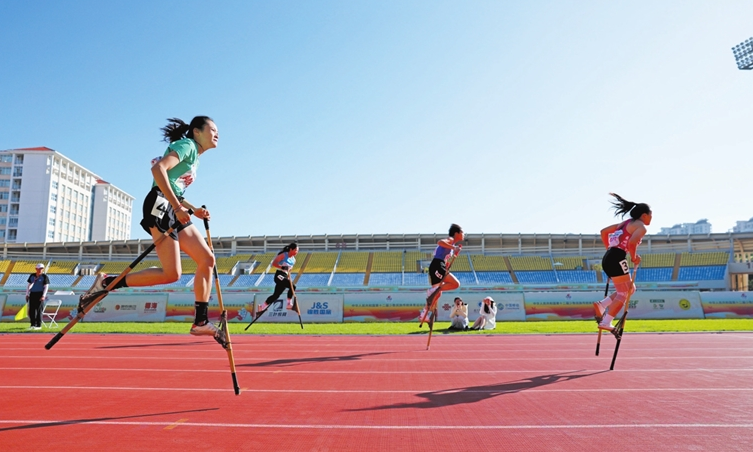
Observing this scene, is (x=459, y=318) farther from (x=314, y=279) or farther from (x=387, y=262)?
(x=387, y=262)

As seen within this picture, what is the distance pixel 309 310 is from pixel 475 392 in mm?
17583

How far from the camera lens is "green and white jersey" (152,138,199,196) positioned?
14.9 feet

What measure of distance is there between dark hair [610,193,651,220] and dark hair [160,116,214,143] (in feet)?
20.0

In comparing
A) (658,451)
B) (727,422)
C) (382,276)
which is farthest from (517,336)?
(382,276)

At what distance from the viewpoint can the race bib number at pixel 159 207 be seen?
4564 millimetres

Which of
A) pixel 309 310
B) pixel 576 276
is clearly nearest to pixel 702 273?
pixel 576 276

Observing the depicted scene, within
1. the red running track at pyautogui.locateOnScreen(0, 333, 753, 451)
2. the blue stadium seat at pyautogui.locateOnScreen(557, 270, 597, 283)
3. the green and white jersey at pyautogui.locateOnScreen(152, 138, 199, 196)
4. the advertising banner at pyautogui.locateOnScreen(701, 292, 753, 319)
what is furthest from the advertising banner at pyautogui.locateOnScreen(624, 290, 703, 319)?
the green and white jersey at pyautogui.locateOnScreen(152, 138, 199, 196)

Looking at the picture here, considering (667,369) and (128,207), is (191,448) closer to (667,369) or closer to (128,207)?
(667,369)

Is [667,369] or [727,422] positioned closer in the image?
[727,422]

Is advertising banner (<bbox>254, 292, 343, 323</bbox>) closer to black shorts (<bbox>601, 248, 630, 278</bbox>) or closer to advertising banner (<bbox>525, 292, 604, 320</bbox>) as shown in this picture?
advertising banner (<bbox>525, 292, 604, 320</bbox>)

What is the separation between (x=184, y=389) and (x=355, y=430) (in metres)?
2.59

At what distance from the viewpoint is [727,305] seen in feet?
75.5

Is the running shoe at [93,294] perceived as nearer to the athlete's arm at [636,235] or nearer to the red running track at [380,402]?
the red running track at [380,402]

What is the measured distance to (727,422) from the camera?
11.7 feet
